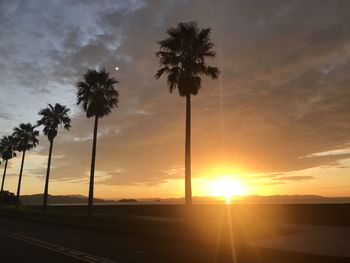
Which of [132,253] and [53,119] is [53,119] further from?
[132,253]

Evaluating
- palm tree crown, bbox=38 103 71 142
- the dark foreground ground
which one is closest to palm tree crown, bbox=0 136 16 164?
palm tree crown, bbox=38 103 71 142

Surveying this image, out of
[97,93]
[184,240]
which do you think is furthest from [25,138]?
[184,240]

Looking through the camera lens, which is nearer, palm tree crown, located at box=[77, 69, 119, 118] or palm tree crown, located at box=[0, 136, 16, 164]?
palm tree crown, located at box=[77, 69, 119, 118]

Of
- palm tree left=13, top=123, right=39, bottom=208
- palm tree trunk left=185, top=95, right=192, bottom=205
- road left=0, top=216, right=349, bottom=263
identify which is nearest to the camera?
road left=0, top=216, right=349, bottom=263

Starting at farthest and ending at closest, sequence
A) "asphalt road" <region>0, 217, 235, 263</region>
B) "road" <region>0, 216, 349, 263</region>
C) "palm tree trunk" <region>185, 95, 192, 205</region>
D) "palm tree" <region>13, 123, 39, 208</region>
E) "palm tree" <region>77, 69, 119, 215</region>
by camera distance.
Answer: "palm tree" <region>13, 123, 39, 208</region>
"palm tree" <region>77, 69, 119, 215</region>
"palm tree trunk" <region>185, 95, 192, 205</region>
"asphalt road" <region>0, 217, 235, 263</region>
"road" <region>0, 216, 349, 263</region>

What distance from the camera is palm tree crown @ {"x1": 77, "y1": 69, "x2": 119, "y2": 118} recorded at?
129 feet

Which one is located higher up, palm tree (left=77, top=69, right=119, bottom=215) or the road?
palm tree (left=77, top=69, right=119, bottom=215)

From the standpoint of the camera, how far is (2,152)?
84812 mm

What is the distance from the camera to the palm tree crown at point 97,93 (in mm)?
39219

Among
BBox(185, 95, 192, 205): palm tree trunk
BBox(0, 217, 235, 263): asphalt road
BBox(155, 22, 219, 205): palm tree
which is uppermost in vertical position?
BBox(155, 22, 219, 205): palm tree

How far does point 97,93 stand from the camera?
131 ft

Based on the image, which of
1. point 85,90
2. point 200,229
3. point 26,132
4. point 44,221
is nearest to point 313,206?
point 200,229

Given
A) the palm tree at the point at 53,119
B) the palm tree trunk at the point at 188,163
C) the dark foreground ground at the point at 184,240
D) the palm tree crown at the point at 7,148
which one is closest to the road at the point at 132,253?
the dark foreground ground at the point at 184,240

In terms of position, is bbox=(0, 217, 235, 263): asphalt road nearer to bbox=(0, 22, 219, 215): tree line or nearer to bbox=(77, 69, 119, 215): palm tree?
bbox=(0, 22, 219, 215): tree line
